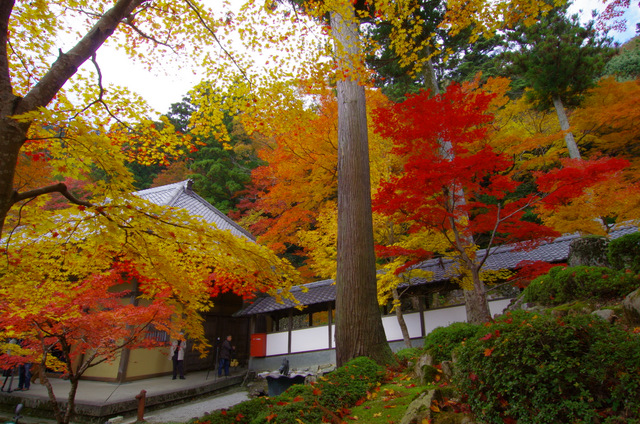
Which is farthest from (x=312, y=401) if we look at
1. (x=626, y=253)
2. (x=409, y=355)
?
(x=626, y=253)

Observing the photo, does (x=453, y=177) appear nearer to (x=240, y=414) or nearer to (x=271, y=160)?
(x=240, y=414)

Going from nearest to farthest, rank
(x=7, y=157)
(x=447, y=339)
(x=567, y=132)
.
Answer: (x=7, y=157), (x=447, y=339), (x=567, y=132)

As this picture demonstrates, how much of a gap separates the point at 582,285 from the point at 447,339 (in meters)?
2.56

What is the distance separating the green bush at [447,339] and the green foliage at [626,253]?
8.82ft

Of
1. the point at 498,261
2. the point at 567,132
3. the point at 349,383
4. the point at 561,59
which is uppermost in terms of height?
the point at 561,59

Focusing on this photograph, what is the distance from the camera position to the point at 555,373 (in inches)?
90.0

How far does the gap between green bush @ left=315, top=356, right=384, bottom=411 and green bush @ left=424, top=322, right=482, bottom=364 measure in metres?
0.74

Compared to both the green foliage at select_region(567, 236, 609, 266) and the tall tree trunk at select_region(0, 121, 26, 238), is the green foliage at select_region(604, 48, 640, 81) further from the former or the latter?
the tall tree trunk at select_region(0, 121, 26, 238)

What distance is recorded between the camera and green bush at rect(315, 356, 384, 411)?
376cm

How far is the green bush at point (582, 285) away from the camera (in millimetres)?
4844

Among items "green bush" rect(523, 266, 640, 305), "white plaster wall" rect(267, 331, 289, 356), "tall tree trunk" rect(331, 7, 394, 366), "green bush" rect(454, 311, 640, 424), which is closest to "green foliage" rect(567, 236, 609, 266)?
"green bush" rect(523, 266, 640, 305)

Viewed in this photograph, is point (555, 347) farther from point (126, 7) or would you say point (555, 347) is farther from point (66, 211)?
point (126, 7)

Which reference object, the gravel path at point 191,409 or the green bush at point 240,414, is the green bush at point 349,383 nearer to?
the green bush at point 240,414

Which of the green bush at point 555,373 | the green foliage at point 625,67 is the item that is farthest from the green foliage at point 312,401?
the green foliage at point 625,67
